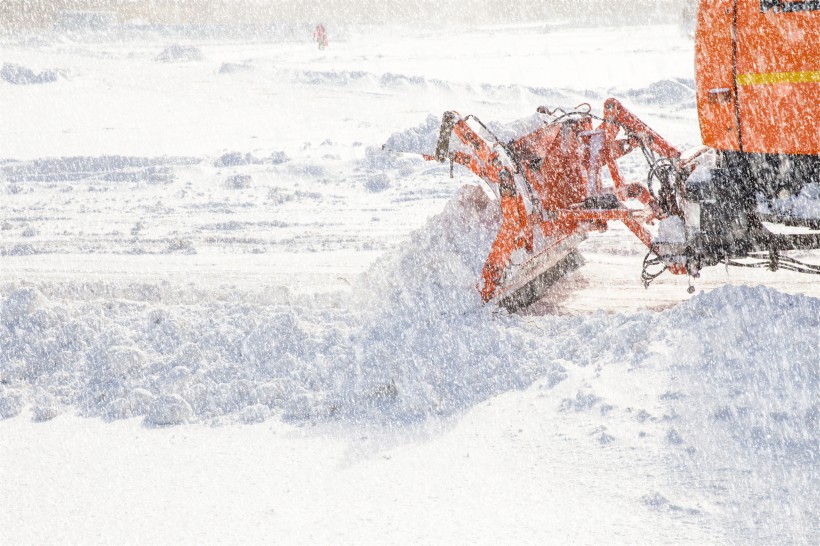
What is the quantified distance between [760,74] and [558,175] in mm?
1909

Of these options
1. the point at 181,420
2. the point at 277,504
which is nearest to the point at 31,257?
the point at 181,420

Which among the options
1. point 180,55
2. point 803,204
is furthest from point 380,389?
point 180,55

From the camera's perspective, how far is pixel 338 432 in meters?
4.30

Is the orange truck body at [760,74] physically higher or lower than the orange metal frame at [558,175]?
higher

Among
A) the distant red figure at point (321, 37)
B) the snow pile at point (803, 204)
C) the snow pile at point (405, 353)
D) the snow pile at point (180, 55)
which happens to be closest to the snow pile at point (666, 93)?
the snow pile at point (405, 353)

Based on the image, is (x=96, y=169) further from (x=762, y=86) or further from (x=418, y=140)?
(x=762, y=86)

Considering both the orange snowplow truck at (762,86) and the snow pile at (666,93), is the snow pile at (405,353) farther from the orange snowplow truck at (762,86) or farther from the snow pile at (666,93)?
the snow pile at (666,93)

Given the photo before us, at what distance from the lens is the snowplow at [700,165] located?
411 centimetres

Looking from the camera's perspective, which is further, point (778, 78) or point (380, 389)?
point (380, 389)

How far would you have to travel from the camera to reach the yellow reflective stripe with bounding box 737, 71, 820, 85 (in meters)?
4.00

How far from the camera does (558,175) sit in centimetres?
586

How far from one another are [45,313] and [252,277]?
1.90 metres

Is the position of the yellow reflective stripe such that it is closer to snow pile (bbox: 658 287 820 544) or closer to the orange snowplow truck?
the orange snowplow truck

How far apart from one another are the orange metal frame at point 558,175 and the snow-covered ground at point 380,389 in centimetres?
42
